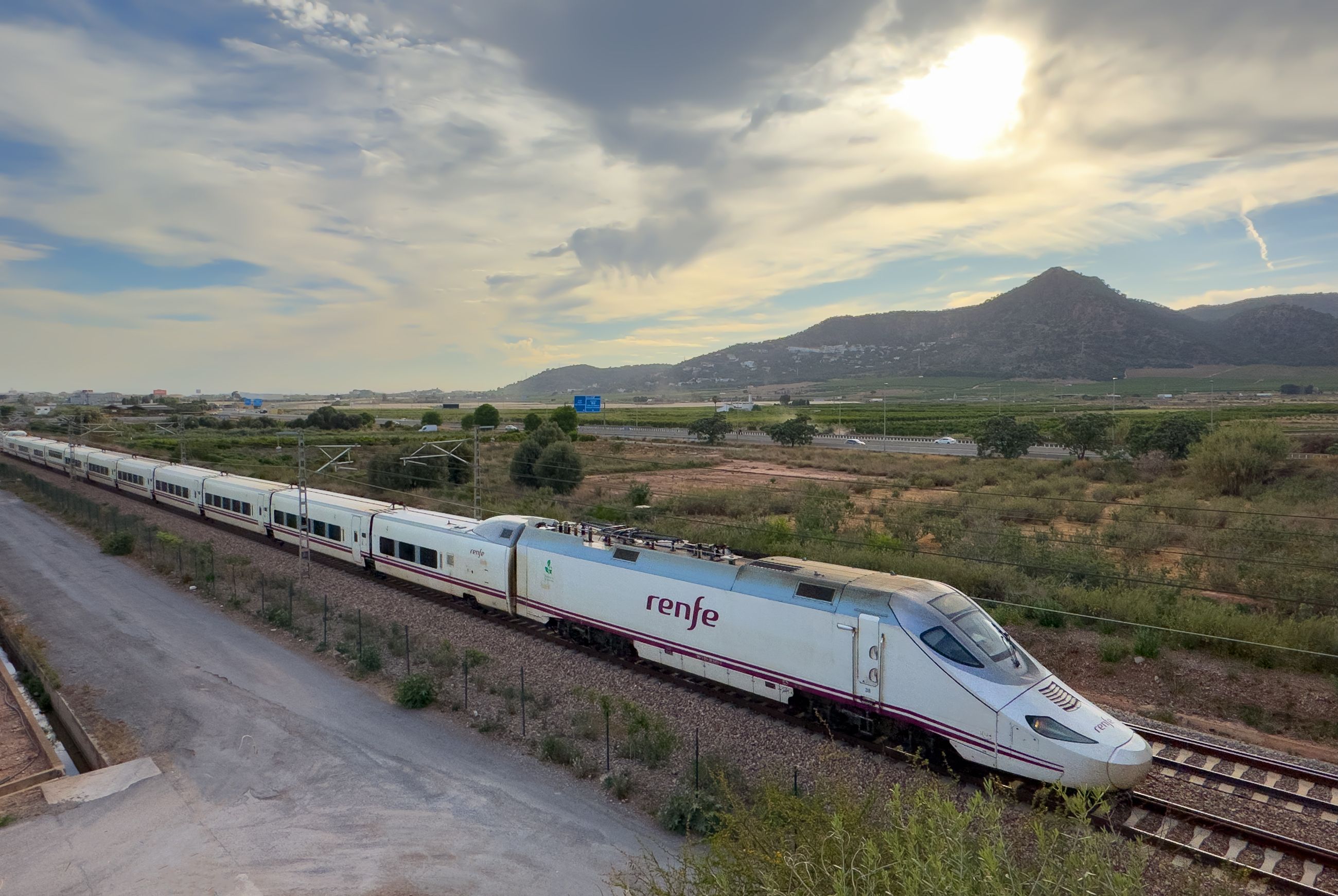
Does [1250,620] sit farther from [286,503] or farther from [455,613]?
[286,503]

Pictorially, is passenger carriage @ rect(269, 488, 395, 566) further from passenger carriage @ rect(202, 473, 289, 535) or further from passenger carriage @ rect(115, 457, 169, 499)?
passenger carriage @ rect(115, 457, 169, 499)

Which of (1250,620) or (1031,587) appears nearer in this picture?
(1250,620)

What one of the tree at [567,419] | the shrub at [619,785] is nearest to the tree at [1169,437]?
the tree at [567,419]

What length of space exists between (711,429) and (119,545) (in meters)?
Answer: 58.5

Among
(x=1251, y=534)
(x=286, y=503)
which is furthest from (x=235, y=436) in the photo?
(x=1251, y=534)

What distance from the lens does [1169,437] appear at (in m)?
48.9

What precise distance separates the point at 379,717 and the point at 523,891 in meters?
7.12

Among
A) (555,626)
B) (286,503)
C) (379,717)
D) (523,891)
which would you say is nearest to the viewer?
(523,891)

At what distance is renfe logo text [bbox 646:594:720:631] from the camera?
14828mm

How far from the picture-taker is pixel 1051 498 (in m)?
37.1

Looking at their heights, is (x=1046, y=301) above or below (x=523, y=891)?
above

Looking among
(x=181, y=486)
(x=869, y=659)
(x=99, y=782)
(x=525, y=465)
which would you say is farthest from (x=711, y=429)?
(x=99, y=782)

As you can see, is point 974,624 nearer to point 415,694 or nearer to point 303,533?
point 415,694

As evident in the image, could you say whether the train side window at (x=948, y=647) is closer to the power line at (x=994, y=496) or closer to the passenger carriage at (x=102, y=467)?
the power line at (x=994, y=496)
